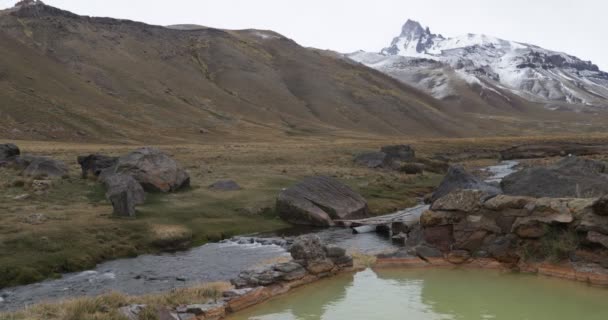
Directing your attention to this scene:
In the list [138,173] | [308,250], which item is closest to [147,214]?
[138,173]

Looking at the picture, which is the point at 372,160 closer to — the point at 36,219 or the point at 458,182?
the point at 458,182

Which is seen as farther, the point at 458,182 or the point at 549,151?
the point at 549,151

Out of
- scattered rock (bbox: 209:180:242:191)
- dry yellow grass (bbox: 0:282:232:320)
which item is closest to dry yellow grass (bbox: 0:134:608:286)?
scattered rock (bbox: 209:180:242:191)

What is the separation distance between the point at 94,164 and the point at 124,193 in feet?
48.7

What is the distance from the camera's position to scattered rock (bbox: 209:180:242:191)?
179 feet

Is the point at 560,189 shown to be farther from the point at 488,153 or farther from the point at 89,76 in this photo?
the point at 89,76

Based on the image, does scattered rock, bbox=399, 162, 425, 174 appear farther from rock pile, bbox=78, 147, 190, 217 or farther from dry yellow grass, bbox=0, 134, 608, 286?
rock pile, bbox=78, 147, 190, 217

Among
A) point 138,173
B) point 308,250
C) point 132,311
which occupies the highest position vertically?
point 138,173

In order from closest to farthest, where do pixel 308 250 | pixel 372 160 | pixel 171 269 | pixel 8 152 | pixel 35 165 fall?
pixel 308 250
pixel 171 269
pixel 35 165
pixel 8 152
pixel 372 160

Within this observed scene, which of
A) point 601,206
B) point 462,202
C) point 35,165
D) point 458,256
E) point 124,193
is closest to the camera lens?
point 601,206

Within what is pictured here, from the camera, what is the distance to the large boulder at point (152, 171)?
50.1 meters

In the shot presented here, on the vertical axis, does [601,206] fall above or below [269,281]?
above

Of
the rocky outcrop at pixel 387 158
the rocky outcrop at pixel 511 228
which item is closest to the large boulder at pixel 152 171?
the rocky outcrop at pixel 511 228

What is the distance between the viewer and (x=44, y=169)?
→ 5309 centimetres
